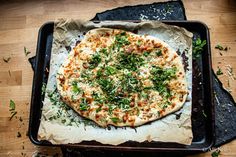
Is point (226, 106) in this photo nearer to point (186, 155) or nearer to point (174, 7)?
point (186, 155)

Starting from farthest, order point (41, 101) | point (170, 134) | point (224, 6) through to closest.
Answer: point (224, 6) < point (41, 101) < point (170, 134)

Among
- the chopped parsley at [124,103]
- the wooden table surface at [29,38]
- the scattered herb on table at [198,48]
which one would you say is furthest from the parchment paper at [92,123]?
the wooden table surface at [29,38]

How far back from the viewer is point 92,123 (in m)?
3.01

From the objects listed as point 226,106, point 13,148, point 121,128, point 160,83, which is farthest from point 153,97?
point 13,148

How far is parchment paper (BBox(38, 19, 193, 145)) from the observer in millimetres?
2922

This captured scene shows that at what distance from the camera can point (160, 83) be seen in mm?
3053

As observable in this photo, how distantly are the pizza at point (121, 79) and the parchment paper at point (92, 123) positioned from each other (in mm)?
49

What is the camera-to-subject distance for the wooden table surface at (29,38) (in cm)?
321

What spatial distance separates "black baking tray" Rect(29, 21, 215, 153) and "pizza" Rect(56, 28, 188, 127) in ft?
0.41

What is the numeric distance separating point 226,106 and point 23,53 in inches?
60.7

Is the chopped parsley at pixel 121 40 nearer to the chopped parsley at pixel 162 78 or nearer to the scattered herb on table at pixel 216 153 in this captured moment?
the chopped parsley at pixel 162 78

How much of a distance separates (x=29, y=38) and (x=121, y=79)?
852 millimetres

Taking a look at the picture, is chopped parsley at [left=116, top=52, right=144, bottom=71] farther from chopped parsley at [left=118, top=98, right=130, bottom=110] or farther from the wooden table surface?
the wooden table surface

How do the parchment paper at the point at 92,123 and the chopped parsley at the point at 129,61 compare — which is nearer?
the parchment paper at the point at 92,123
